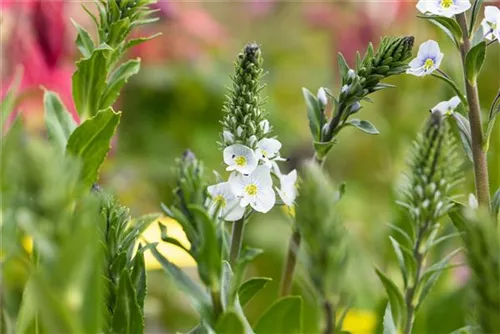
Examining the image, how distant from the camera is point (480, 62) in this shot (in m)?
0.28

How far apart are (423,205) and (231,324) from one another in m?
0.08

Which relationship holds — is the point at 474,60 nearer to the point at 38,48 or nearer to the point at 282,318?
the point at 282,318

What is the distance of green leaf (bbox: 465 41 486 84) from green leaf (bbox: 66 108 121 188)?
0.45 feet

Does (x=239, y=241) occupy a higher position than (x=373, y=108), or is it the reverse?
(x=373, y=108)

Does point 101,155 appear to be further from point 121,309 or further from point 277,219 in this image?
point 277,219

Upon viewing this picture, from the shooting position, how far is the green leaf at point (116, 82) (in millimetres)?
316

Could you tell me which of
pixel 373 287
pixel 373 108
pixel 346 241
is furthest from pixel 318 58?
pixel 346 241

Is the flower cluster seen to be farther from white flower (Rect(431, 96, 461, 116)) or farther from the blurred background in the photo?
the blurred background

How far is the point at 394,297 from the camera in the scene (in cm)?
28

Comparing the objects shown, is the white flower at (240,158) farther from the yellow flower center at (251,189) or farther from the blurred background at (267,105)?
the blurred background at (267,105)

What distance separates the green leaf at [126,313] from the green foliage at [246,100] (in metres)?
0.06

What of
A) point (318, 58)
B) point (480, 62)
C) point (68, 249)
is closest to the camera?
point (68, 249)

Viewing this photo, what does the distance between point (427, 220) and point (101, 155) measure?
5.2 inches

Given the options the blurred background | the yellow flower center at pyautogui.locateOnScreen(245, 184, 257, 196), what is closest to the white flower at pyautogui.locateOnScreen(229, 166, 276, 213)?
the yellow flower center at pyautogui.locateOnScreen(245, 184, 257, 196)
